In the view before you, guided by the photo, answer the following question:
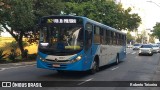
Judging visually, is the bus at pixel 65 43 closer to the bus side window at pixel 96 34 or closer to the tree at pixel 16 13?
the bus side window at pixel 96 34

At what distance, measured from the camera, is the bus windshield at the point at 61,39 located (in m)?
Result: 14.8

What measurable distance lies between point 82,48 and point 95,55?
105 inches

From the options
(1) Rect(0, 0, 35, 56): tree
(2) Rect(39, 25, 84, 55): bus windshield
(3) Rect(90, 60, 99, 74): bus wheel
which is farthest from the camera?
(1) Rect(0, 0, 35, 56): tree

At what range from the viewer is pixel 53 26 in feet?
50.2

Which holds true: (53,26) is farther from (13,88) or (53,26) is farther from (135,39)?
(135,39)

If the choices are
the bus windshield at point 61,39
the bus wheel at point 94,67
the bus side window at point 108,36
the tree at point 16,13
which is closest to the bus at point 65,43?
the bus windshield at point 61,39

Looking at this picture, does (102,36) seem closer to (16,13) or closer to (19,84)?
(19,84)

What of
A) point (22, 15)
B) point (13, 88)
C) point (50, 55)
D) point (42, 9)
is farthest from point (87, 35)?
point (42, 9)

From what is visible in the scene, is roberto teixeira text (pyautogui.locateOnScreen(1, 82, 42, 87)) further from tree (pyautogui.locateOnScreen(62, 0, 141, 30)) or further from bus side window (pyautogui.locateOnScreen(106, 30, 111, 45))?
tree (pyautogui.locateOnScreen(62, 0, 141, 30))

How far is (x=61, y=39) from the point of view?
586 inches

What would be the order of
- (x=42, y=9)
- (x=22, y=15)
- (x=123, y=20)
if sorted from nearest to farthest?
(x=22, y=15) → (x=42, y=9) → (x=123, y=20)

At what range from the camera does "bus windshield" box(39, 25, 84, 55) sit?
14.8 m

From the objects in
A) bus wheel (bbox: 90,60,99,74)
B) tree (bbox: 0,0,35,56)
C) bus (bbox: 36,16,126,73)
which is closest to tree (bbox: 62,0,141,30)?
tree (bbox: 0,0,35,56)

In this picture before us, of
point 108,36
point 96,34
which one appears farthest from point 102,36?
point 108,36
